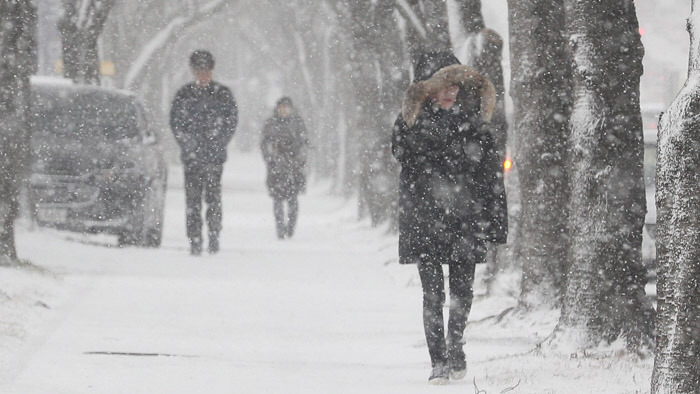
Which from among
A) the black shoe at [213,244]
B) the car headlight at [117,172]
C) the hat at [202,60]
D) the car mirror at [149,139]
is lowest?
the black shoe at [213,244]

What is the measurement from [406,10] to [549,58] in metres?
7.28

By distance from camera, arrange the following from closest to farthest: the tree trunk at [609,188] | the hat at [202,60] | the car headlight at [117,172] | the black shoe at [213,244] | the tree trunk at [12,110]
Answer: the tree trunk at [609,188]
the tree trunk at [12,110]
the car headlight at [117,172]
the hat at [202,60]
the black shoe at [213,244]

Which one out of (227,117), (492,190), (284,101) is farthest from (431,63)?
(284,101)

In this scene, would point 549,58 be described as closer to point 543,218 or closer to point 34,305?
point 543,218

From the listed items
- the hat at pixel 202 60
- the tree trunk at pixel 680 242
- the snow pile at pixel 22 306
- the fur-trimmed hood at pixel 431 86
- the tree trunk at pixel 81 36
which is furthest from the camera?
the tree trunk at pixel 81 36

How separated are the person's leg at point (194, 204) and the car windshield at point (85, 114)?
0.75 meters

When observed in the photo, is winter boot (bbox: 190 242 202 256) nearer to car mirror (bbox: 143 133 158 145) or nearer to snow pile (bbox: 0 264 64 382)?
car mirror (bbox: 143 133 158 145)

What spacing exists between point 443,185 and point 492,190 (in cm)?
25

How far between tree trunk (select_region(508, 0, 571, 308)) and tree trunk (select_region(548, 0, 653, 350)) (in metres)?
1.58

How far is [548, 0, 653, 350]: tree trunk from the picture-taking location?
8.34 metres

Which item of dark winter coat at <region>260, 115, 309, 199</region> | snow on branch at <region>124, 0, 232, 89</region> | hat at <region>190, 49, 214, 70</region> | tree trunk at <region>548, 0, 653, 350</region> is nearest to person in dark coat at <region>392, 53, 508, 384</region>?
tree trunk at <region>548, 0, 653, 350</region>

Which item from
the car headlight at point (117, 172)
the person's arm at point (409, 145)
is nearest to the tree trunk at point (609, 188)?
the person's arm at point (409, 145)

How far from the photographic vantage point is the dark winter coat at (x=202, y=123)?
15.7 meters

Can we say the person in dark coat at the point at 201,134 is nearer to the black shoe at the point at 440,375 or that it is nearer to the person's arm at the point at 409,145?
the person's arm at the point at 409,145
